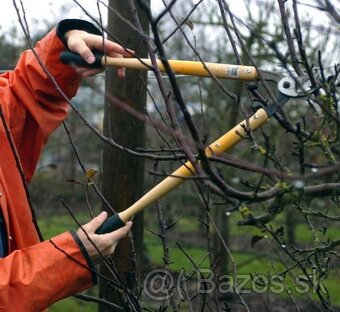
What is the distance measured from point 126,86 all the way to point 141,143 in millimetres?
269

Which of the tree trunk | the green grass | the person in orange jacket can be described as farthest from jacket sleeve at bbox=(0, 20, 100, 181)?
the green grass

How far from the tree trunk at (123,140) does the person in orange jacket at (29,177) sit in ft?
1.73

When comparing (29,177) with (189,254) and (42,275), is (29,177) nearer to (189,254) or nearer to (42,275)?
(42,275)

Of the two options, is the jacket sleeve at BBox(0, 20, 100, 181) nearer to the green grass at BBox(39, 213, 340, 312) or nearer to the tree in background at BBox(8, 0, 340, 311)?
the tree in background at BBox(8, 0, 340, 311)

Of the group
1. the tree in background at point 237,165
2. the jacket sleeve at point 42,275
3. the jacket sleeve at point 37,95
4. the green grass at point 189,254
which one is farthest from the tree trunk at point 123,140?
the green grass at point 189,254

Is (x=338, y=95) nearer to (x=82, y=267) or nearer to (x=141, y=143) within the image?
(x=82, y=267)

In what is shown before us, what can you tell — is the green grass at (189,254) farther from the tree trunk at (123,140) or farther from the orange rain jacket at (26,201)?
the orange rain jacket at (26,201)

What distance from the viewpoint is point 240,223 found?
179 cm

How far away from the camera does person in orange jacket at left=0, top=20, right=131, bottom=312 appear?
94.4 inches

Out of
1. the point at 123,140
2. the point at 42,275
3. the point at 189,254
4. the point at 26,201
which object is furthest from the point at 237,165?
the point at 189,254

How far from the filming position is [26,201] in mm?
2801

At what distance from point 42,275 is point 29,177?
666mm

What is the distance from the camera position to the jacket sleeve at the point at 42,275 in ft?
7.82

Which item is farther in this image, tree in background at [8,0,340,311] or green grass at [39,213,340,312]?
green grass at [39,213,340,312]
